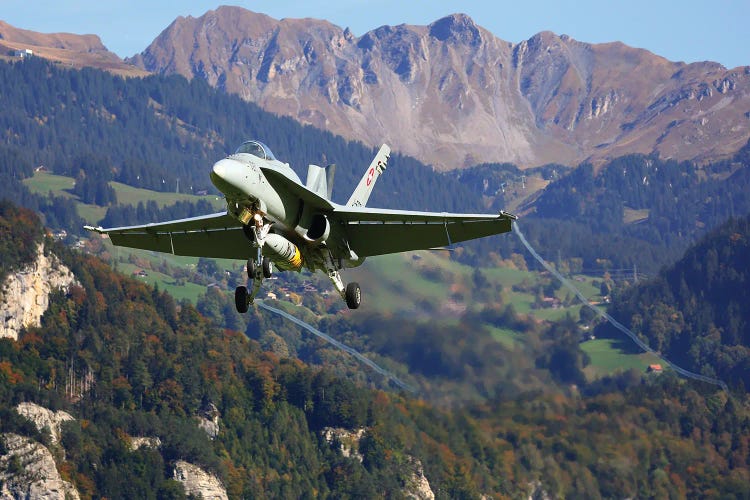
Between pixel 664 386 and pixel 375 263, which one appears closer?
pixel 375 263

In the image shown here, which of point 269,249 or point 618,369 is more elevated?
point 269,249

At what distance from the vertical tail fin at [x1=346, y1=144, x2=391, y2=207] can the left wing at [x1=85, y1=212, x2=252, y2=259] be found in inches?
260

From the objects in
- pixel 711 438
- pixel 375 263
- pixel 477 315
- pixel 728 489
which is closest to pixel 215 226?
pixel 375 263

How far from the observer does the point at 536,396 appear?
139000 millimetres

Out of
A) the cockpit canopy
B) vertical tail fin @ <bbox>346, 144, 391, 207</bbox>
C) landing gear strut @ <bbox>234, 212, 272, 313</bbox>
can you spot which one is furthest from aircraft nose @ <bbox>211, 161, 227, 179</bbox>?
vertical tail fin @ <bbox>346, 144, 391, 207</bbox>

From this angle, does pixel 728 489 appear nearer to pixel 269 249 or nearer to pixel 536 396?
pixel 536 396

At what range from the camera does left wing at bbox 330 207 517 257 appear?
57.1m

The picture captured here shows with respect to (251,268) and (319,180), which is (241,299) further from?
(319,180)

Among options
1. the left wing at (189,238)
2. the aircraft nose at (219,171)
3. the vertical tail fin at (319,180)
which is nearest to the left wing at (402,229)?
the vertical tail fin at (319,180)

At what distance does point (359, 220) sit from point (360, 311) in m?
66.0

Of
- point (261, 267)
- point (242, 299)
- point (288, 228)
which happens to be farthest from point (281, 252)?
point (242, 299)

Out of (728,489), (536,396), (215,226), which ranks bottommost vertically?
(728,489)

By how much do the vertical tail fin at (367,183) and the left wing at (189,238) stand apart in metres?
6.61

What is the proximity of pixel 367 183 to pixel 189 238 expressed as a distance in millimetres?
11164
